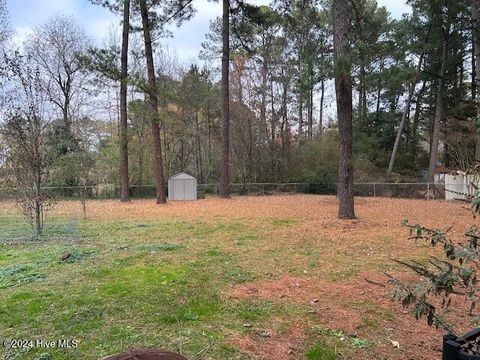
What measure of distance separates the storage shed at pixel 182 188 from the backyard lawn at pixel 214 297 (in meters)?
10.6

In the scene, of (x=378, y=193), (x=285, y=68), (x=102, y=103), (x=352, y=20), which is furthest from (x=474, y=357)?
(x=102, y=103)

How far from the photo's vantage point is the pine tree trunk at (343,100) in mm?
7602

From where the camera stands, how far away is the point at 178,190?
57.5 feet

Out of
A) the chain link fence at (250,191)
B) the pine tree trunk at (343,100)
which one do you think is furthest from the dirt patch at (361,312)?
the chain link fence at (250,191)

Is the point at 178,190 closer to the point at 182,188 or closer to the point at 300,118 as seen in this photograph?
the point at 182,188

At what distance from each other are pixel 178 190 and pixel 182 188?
216 mm

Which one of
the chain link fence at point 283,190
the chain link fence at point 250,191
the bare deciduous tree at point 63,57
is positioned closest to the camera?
the chain link fence at point 250,191

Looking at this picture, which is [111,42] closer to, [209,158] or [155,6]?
[155,6]

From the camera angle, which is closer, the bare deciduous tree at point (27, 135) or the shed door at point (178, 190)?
the bare deciduous tree at point (27, 135)

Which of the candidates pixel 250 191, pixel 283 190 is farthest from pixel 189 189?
pixel 283 190

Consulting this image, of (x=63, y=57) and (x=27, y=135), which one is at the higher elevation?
(x=63, y=57)

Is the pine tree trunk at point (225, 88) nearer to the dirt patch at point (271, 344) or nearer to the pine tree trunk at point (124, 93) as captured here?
the pine tree trunk at point (124, 93)

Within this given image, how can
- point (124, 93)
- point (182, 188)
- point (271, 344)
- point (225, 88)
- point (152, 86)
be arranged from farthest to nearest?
point (182, 188) → point (225, 88) → point (124, 93) → point (152, 86) → point (271, 344)

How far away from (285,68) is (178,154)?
816 cm
